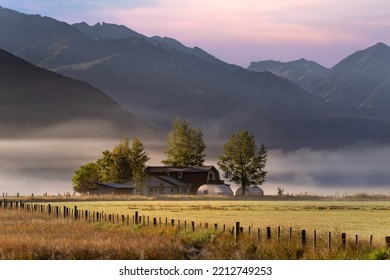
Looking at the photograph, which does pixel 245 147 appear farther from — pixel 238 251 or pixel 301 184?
pixel 238 251

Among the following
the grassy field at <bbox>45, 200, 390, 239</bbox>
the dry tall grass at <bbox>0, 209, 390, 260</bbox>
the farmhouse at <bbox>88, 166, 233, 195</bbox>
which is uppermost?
the farmhouse at <bbox>88, 166, 233, 195</bbox>

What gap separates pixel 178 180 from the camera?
193375 mm

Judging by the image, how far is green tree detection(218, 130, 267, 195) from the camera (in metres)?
191

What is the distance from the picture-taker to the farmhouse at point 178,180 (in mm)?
184875

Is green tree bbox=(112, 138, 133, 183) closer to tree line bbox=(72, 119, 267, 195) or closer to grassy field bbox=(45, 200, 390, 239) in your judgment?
tree line bbox=(72, 119, 267, 195)

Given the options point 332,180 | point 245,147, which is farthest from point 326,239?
point 245,147

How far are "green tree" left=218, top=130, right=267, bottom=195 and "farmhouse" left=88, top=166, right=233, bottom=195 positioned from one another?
11.6 ft

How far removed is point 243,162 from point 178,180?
51.5 ft

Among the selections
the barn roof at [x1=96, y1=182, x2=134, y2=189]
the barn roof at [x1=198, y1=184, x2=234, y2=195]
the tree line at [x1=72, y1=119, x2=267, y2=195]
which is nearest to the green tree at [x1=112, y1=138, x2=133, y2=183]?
the tree line at [x1=72, y1=119, x2=267, y2=195]

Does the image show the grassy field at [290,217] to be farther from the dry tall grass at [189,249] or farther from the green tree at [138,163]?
the green tree at [138,163]

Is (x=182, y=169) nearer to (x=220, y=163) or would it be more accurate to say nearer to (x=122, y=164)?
(x=220, y=163)

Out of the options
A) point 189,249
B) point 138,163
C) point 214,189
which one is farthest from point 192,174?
point 189,249
